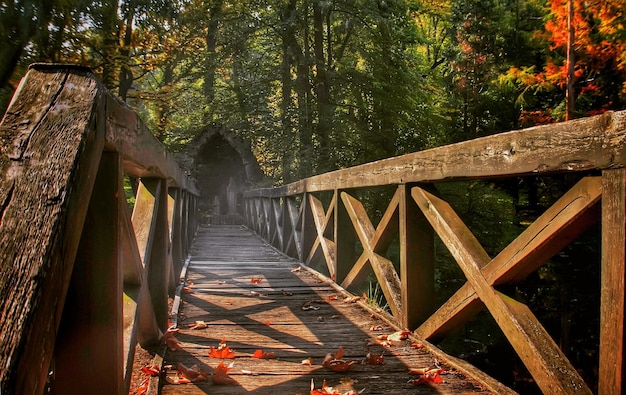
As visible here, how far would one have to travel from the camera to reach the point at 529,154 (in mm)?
A: 1875

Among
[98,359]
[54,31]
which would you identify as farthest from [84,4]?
[98,359]

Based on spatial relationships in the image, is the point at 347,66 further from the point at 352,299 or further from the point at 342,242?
the point at 352,299

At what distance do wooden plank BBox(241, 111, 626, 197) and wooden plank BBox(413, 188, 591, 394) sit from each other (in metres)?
0.27

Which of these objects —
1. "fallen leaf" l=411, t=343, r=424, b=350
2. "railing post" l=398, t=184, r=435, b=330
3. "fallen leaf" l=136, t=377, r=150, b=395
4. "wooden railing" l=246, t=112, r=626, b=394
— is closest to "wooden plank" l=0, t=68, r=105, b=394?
"fallen leaf" l=136, t=377, r=150, b=395

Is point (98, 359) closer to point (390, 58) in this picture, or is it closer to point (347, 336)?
point (347, 336)

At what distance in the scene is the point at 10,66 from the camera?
3.52 meters

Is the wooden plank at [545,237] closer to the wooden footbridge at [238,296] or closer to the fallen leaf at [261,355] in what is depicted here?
the wooden footbridge at [238,296]

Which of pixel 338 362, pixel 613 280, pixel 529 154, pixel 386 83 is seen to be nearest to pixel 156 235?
pixel 338 362

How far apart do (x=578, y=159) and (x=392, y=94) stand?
10.1 metres

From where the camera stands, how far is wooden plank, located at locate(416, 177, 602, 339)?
1.65m

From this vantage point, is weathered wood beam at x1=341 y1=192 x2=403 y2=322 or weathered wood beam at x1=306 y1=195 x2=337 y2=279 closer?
weathered wood beam at x1=341 y1=192 x2=403 y2=322

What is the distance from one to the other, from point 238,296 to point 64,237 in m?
3.45

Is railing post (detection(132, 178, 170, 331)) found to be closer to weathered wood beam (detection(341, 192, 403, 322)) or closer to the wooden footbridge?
the wooden footbridge

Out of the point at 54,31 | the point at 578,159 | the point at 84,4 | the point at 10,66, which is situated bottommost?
the point at 578,159
